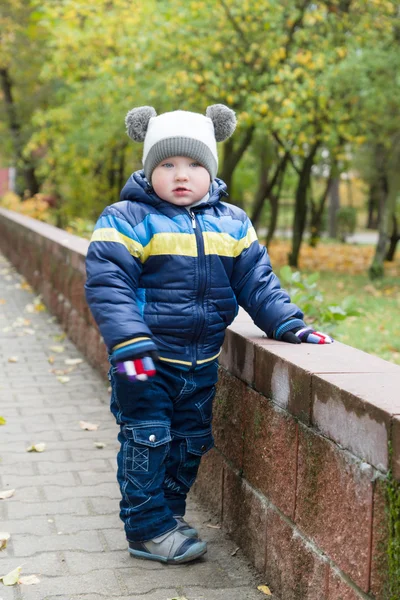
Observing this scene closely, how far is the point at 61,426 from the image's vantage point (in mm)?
5680

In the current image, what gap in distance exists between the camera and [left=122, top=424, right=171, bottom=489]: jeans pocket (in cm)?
349

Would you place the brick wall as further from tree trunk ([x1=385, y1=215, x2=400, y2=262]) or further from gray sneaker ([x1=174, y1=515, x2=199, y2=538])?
tree trunk ([x1=385, y1=215, x2=400, y2=262])

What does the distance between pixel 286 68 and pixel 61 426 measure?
9.39 metres

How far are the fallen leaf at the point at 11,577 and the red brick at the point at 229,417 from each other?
100 cm

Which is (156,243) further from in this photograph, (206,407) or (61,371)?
(61,371)

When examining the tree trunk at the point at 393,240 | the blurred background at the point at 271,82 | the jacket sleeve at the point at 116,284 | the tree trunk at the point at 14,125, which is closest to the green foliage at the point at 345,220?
the tree trunk at the point at 393,240

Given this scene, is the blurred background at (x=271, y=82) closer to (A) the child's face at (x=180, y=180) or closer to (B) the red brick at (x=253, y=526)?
(B) the red brick at (x=253, y=526)

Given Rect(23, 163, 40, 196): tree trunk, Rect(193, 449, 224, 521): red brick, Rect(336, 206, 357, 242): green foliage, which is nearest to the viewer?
Rect(193, 449, 224, 521): red brick

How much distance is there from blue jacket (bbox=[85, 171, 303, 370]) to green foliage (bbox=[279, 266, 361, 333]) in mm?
1488

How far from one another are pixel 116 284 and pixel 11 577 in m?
1.18

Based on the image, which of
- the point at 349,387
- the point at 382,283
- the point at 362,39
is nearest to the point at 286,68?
the point at 362,39

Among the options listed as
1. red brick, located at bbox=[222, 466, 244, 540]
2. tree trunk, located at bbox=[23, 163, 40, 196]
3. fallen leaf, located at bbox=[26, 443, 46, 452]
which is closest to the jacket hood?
red brick, located at bbox=[222, 466, 244, 540]

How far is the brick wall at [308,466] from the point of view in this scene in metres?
2.55

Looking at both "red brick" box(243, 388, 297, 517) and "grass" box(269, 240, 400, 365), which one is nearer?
"red brick" box(243, 388, 297, 517)
